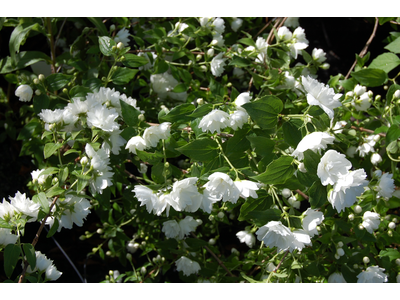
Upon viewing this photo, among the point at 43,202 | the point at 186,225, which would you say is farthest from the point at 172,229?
the point at 43,202

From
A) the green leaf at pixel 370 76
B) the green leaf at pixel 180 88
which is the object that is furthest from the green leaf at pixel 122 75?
the green leaf at pixel 370 76

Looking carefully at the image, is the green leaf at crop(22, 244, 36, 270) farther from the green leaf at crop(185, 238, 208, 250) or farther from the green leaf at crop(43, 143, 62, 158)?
the green leaf at crop(185, 238, 208, 250)

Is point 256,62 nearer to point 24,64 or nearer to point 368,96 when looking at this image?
point 368,96

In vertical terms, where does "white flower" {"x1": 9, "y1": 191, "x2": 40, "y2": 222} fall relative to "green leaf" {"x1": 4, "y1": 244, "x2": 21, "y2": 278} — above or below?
above

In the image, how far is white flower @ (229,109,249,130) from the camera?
100 cm

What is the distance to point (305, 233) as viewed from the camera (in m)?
0.93

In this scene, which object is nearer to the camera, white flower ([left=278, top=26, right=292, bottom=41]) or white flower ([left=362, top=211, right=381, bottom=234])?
white flower ([left=362, top=211, right=381, bottom=234])

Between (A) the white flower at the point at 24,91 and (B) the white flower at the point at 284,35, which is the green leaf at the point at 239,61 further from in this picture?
(A) the white flower at the point at 24,91

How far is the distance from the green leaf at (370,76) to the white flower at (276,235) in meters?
0.90

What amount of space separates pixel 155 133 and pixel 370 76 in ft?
3.36

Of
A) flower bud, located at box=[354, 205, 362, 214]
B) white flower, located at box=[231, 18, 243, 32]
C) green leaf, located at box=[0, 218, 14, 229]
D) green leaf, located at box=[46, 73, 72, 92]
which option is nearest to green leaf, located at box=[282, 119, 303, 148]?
flower bud, located at box=[354, 205, 362, 214]

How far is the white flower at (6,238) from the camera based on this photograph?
0.98 metres

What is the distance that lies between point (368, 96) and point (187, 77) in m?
0.78

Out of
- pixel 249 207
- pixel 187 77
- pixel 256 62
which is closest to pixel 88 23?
pixel 187 77
